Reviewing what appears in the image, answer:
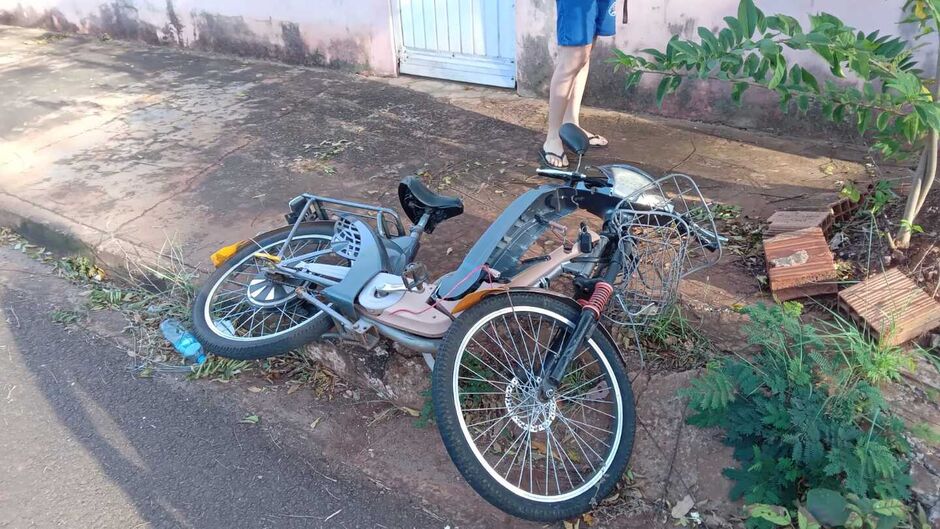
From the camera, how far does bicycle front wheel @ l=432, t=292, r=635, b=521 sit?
2.60m

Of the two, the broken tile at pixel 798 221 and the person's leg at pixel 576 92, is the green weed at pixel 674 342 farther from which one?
the person's leg at pixel 576 92

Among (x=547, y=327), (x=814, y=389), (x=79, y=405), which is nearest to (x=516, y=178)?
(x=547, y=327)

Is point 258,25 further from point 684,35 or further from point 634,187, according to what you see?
point 634,187

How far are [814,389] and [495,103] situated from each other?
3.95m

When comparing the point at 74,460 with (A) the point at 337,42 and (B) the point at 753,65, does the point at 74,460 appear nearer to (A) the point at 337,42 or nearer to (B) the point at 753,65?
(B) the point at 753,65

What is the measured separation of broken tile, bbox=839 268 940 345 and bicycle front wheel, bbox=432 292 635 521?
1.04m

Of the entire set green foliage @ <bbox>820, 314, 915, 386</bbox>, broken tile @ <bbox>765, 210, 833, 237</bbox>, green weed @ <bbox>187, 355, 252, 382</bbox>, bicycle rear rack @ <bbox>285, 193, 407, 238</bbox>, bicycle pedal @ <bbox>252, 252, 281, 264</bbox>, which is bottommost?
green weed @ <bbox>187, 355, 252, 382</bbox>

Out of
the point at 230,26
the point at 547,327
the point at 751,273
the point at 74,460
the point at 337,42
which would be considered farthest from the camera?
the point at 230,26

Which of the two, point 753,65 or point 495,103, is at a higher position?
point 753,65

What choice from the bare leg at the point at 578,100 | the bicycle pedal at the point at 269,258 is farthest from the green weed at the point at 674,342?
the bare leg at the point at 578,100

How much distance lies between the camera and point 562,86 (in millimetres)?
4621

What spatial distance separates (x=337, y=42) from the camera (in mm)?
7066

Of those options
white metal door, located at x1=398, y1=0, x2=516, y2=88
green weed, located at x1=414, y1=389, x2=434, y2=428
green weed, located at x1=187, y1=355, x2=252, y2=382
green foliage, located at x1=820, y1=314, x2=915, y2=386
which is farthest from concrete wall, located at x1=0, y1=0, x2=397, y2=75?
green foliage, located at x1=820, y1=314, x2=915, y2=386

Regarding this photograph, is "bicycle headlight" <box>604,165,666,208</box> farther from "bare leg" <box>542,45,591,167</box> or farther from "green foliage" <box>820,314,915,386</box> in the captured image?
"bare leg" <box>542,45,591,167</box>
